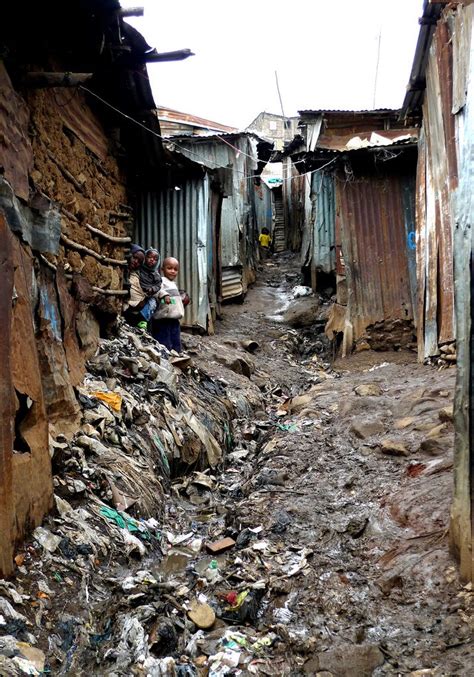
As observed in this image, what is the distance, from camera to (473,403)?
2.21 m

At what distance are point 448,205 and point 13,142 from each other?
15.5ft

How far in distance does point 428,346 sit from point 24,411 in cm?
561

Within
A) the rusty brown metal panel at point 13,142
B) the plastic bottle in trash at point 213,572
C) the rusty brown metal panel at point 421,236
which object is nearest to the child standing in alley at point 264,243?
the rusty brown metal panel at point 421,236

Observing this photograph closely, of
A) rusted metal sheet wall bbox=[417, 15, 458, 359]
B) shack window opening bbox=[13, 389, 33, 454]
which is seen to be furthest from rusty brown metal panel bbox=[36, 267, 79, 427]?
rusted metal sheet wall bbox=[417, 15, 458, 359]

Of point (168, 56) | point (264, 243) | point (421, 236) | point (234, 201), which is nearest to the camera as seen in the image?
point (168, 56)

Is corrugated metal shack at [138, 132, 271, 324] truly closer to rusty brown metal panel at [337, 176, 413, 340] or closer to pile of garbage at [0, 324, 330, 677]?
rusty brown metal panel at [337, 176, 413, 340]

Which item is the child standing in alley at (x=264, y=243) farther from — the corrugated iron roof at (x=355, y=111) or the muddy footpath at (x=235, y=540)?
the muddy footpath at (x=235, y=540)

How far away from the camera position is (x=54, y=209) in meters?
3.72

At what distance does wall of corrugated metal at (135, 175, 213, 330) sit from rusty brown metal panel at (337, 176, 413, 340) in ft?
8.31

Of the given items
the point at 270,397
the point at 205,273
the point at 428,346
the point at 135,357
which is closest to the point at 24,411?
the point at 135,357

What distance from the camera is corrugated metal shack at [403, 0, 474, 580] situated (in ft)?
7.39

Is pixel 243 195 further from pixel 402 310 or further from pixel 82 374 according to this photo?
pixel 82 374

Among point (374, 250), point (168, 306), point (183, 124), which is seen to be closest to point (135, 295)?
point (168, 306)

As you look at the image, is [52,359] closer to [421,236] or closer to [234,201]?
[421,236]
